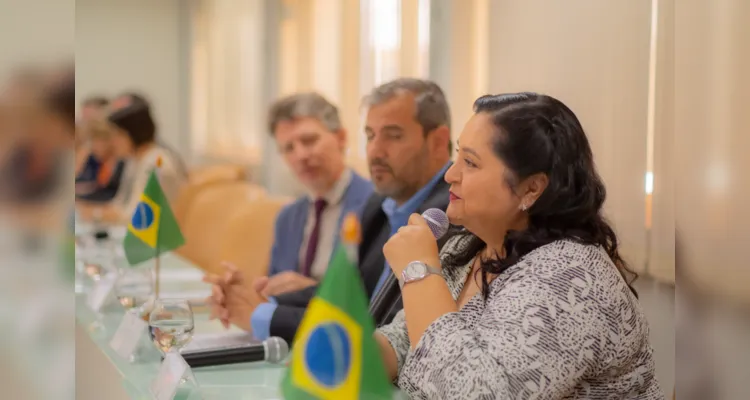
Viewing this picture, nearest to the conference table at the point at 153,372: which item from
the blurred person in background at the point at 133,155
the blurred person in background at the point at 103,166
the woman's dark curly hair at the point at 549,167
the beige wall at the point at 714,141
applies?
the woman's dark curly hair at the point at 549,167

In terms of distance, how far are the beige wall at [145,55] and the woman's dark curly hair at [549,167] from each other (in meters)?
3.74

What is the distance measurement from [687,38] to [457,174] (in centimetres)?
55

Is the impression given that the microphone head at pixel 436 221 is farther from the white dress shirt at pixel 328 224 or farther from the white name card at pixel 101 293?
the white dress shirt at pixel 328 224

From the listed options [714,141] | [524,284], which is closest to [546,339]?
[524,284]

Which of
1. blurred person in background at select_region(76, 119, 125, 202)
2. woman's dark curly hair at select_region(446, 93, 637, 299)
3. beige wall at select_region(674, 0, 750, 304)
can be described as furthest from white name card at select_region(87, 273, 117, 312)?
blurred person in background at select_region(76, 119, 125, 202)

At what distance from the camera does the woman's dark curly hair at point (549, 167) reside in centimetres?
131

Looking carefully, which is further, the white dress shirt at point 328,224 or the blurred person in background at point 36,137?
the white dress shirt at point 328,224

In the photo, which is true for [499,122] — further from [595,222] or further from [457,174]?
[595,222]

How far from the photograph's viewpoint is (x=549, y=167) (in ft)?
4.33

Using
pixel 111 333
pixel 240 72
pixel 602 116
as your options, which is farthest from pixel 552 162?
pixel 240 72

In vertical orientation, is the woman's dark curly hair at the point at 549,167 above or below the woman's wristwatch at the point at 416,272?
above

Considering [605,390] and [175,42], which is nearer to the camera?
[605,390]

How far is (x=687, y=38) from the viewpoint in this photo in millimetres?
1553

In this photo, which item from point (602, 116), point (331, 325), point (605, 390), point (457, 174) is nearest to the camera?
point (331, 325)
